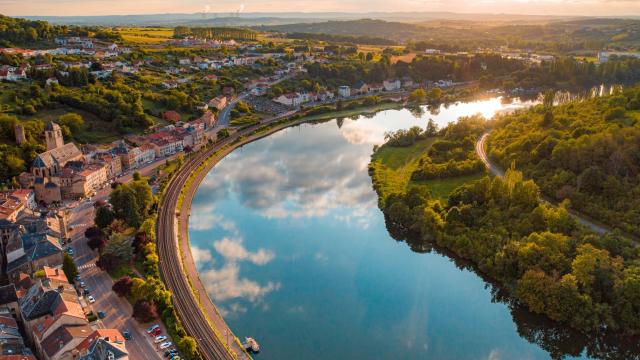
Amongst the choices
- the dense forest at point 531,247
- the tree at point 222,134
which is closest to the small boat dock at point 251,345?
the dense forest at point 531,247

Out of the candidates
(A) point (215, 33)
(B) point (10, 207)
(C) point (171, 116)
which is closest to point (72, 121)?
(C) point (171, 116)

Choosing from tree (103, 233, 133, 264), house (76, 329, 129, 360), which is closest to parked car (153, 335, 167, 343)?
house (76, 329, 129, 360)

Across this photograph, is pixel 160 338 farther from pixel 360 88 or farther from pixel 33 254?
pixel 360 88

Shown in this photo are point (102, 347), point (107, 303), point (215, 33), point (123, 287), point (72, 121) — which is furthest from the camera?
point (215, 33)

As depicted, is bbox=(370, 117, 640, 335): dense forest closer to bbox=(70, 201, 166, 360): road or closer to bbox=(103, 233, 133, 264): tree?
bbox=(103, 233, 133, 264): tree

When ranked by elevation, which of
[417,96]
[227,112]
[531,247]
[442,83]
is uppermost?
[442,83]
